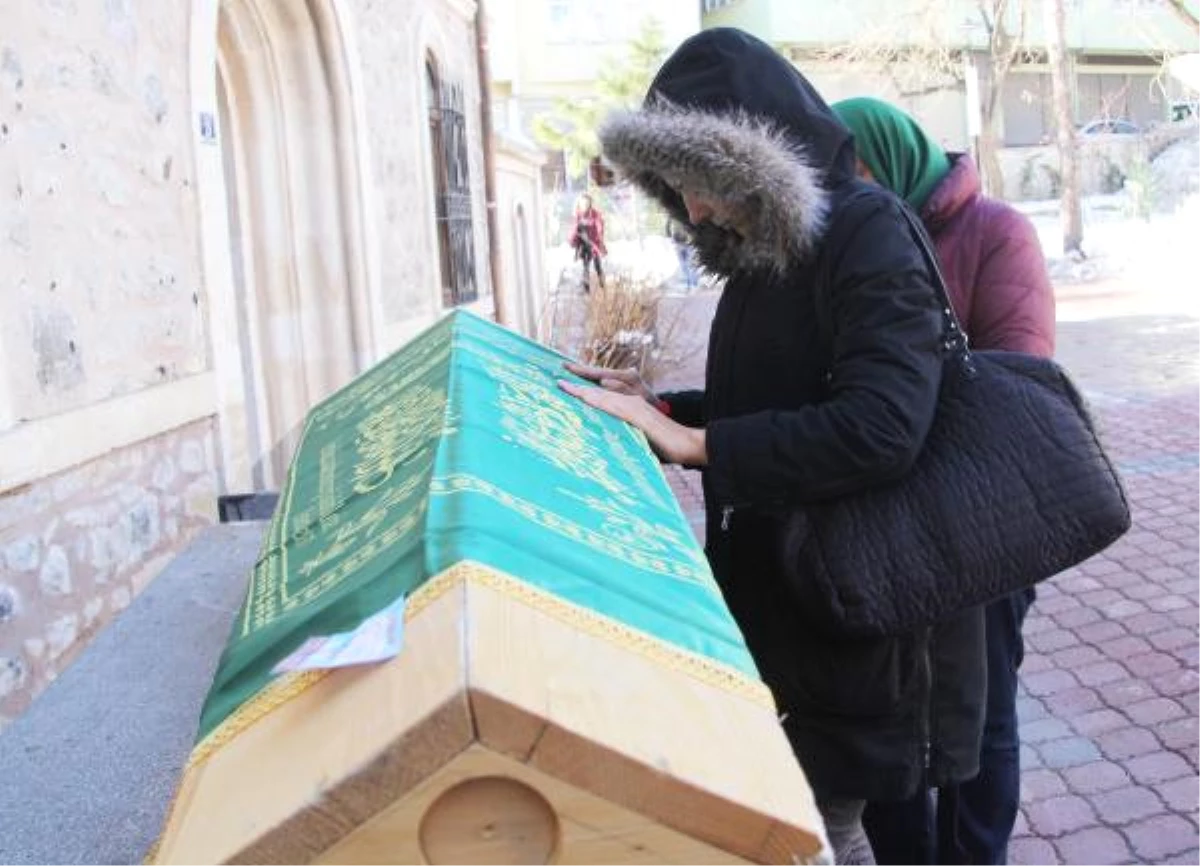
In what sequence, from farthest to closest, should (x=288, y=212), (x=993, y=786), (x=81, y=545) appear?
(x=288, y=212), (x=81, y=545), (x=993, y=786)

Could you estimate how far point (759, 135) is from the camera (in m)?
1.85

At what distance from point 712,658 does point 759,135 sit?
0.99m

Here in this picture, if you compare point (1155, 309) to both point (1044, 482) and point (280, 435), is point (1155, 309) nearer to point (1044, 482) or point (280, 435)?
point (280, 435)

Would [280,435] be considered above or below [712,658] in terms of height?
below

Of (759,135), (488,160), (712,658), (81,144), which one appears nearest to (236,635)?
(712,658)

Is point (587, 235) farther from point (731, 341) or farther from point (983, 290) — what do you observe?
point (731, 341)

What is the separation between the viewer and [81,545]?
3.85 m

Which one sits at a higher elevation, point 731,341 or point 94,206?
point 94,206

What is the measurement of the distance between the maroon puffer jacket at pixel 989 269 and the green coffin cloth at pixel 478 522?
42.1 inches

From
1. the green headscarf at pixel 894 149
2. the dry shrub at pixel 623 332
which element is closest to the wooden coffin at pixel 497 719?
the green headscarf at pixel 894 149

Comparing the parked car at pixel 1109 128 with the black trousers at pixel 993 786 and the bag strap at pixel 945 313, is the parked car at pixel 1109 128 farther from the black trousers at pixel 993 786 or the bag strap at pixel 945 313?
the bag strap at pixel 945 313

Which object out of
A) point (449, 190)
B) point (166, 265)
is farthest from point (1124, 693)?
point (449, 190)

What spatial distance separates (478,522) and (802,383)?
90 centimetres

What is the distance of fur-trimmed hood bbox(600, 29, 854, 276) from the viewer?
1.83m
